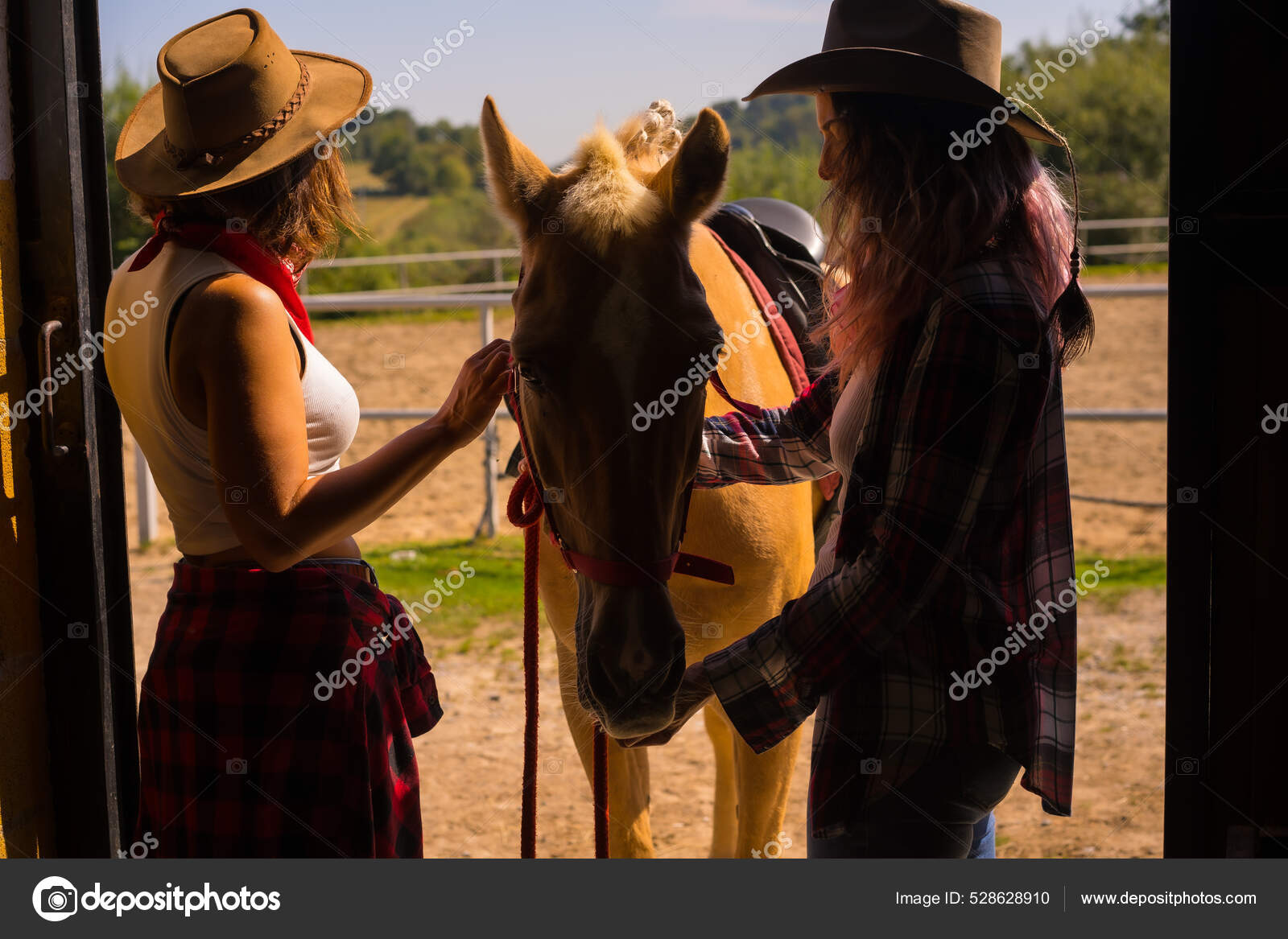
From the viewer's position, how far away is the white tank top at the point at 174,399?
1.35 meters

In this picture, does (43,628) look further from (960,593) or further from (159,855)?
(960,593)

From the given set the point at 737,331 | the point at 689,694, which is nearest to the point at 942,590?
the point at 689,694

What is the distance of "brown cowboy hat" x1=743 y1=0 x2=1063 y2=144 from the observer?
135 cm

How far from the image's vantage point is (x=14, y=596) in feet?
5.88

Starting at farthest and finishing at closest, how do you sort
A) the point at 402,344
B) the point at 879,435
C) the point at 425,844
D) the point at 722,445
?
the point at 402,344
the point at 425,844
the point at 722,445
the point at 879,435

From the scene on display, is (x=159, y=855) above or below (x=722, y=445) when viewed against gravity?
below

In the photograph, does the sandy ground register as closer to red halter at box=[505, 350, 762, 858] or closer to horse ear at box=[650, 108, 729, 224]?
red halter at box=[505, 350, 762, 858]

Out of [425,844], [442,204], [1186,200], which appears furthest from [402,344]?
[442,204]

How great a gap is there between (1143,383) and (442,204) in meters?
23.3

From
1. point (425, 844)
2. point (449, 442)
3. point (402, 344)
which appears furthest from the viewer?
point (402, 344)

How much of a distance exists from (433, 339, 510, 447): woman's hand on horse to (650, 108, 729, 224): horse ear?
335 millimetres

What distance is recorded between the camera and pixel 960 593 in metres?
1.32

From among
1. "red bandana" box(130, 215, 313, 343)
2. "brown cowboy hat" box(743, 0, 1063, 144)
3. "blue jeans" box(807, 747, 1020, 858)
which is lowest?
"blue jeans" box(807, 747, 1020, 858)

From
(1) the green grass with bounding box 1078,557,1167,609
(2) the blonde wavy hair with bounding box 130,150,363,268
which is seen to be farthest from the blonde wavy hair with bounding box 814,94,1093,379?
(1) the green grass with bounding box 1078,557,1167,609
